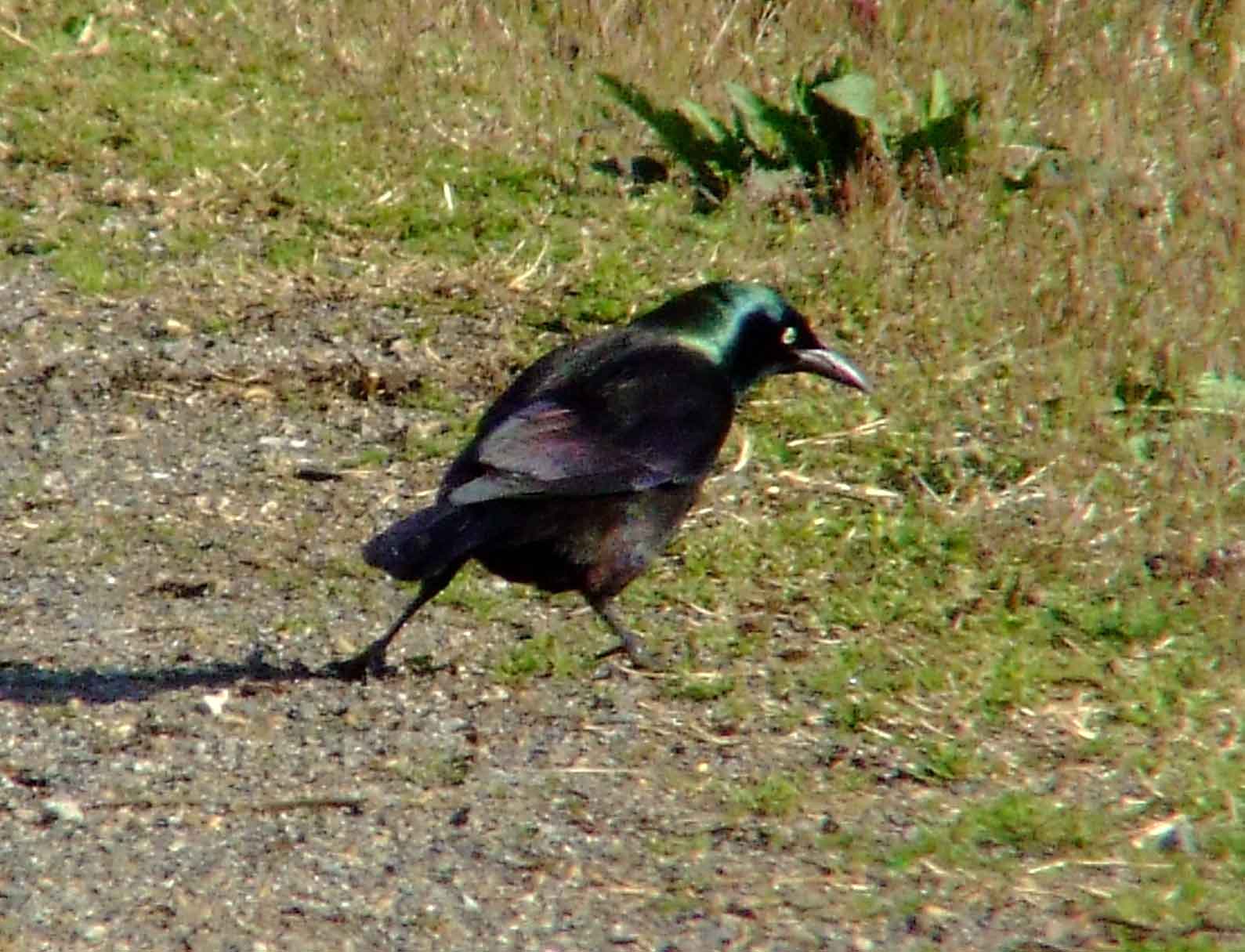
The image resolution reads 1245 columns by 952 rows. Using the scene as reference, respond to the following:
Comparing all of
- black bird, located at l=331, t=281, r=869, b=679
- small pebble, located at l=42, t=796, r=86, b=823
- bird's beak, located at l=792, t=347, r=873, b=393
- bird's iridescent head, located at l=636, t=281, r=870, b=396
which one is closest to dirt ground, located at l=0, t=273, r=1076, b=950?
small pebble, located at l=42, t=796, r=86, b=823

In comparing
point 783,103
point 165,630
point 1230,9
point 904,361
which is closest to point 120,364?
point 165,630

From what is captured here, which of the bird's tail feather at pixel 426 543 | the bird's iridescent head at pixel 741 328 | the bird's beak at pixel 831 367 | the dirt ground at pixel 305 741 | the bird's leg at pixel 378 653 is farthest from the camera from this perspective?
the bird's beak at pixel 831 367

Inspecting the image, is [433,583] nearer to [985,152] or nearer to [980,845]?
[980,845]

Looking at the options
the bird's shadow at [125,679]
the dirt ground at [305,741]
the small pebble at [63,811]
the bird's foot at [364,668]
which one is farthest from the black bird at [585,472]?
the small pebble at [63,811]

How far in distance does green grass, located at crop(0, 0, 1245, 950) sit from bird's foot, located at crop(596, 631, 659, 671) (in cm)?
7

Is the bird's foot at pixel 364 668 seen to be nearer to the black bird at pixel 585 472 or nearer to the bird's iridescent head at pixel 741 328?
the black bird at pixel 585 472

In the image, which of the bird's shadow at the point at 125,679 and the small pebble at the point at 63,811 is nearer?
the small pebble at the point at 63,811

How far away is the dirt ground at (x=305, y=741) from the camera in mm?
4535

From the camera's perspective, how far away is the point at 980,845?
4.89 metres

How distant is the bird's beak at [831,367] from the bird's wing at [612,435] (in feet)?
1.50

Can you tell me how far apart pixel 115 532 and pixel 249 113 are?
294cm

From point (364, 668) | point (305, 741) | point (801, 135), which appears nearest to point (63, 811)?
point (305, 741)

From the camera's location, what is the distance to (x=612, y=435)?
568 cm

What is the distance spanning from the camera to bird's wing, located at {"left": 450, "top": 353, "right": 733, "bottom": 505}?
17.7 feet
